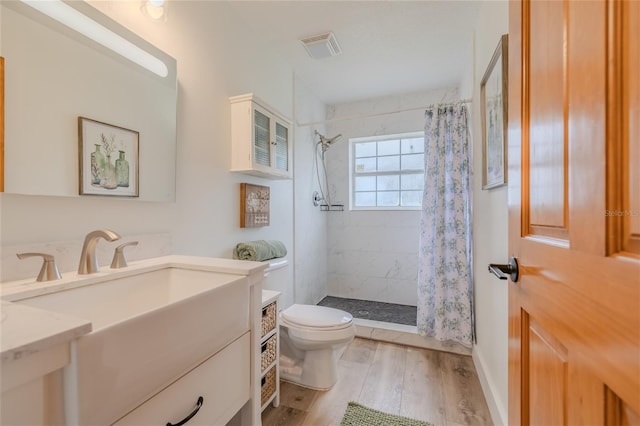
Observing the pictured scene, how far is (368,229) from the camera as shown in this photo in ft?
10.9

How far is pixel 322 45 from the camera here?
6.93ft

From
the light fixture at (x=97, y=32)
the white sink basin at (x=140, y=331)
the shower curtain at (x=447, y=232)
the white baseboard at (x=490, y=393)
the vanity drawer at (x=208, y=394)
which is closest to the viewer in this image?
the white sink basin at (x=140, y=331)

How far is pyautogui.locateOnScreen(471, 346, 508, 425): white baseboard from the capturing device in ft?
4.39

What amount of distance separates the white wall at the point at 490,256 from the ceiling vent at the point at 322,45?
3.27ft

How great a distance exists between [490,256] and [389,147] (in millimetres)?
2013

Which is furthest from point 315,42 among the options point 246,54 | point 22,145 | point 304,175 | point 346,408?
point 346,408

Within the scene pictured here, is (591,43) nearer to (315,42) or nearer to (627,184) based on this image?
(627,184)

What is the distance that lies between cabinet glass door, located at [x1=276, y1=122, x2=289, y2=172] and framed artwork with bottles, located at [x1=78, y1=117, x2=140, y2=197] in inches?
38.8

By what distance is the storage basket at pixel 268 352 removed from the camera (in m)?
1.43

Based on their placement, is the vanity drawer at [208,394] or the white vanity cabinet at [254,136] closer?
the vanity drawer at [208,394]

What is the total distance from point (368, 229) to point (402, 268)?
1.94ft

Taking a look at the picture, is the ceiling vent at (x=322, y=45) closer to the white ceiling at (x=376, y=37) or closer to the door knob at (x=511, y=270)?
the white ceiling at (x=376, y=37)

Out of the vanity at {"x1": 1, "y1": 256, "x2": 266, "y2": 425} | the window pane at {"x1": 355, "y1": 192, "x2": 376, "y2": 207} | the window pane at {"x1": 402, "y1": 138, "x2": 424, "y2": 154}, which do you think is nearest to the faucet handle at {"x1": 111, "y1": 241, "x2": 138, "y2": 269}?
the vanity at {"x1": 1, "y1": 256, "x2": 266, "y2": 425}

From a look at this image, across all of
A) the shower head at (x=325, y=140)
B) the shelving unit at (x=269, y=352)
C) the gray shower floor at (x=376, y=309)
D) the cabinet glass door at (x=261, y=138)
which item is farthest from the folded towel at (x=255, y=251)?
the shower head at (x=325, y=140)
